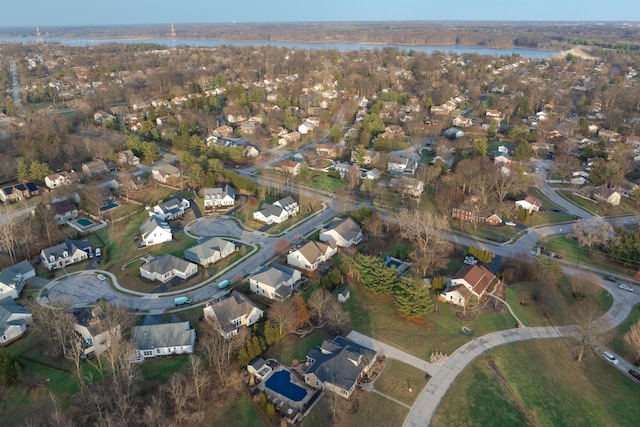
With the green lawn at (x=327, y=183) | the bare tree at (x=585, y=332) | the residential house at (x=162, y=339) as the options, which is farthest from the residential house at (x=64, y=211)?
the bare tree at (x=585, y=332)

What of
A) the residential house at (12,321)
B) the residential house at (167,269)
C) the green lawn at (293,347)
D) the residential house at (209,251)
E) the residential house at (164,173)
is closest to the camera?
the green lawn at (293,347)

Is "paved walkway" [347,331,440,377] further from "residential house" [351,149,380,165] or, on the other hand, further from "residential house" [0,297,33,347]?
"residential house" [351,149,380,165]

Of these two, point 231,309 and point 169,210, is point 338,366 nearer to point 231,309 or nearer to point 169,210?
point 231,309

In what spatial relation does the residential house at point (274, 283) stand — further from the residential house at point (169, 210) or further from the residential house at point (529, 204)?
the residential house at point (529, 204)

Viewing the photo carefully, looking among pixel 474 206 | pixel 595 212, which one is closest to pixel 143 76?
pixel 474 206

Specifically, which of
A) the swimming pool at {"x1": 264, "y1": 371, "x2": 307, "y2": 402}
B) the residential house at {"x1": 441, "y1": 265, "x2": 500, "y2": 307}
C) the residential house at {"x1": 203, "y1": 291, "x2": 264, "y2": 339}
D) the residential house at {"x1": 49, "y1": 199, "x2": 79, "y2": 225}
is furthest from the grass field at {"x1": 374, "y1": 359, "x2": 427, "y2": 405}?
the residential house at {"x1": 49, "y1": 199, "x2": 79, "y2": 225}

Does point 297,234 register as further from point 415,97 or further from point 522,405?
point 415,97

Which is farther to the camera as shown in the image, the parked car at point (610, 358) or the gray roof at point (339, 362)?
the parked car at point (610, 358)
